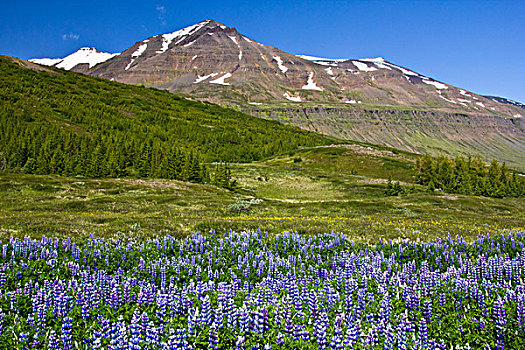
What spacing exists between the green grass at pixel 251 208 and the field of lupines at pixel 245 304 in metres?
6.48

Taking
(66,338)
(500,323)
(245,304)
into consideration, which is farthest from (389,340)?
(66,338)

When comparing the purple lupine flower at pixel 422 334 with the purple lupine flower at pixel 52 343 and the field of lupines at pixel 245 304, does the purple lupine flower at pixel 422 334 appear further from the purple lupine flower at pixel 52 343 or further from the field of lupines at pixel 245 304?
the purple lupine flower at pixel 52 343

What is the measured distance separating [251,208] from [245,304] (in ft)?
121

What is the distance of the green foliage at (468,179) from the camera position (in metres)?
82.9

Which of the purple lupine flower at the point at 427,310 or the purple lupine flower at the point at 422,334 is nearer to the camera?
the purple lupine flower at the point at 422,334

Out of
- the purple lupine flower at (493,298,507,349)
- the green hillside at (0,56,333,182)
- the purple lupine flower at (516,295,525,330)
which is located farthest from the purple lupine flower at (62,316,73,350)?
the green hillside at (0,56,333,182)

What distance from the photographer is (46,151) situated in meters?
88.3

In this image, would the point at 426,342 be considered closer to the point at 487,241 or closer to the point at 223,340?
the point at 223,340

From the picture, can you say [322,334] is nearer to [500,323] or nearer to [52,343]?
[500,323]

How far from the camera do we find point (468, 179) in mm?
86750

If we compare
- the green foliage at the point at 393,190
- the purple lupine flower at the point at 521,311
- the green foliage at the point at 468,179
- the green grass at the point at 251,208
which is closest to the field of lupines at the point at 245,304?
the purple lupine flower at the point at 521,311

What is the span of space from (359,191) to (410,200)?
58.4ft

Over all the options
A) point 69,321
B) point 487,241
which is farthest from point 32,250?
point 487,241

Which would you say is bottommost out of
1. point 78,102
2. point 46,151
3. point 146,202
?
point 146,202
